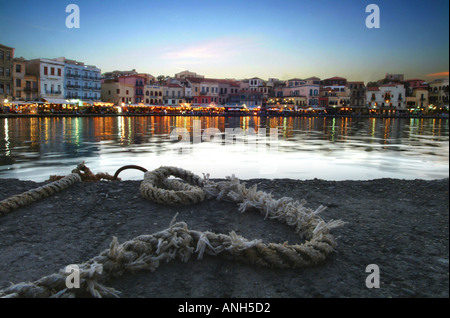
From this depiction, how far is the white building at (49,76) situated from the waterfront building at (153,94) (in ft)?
63.1

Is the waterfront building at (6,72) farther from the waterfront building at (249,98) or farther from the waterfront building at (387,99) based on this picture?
the waterfront building at (387,99)

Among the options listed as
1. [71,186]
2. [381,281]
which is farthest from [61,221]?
[381,281]

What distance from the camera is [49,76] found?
171ft

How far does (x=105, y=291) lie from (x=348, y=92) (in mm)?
88021

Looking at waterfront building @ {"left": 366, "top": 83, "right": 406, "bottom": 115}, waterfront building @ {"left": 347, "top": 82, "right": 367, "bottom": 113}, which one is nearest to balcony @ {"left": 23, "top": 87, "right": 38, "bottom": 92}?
waterfront building @ {"left": 347, "top": 82, "right": 367, "bottom": 113}

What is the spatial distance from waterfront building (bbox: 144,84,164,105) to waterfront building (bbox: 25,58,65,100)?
19.3 m

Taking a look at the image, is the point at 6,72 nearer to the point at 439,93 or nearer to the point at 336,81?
the point at 336,81

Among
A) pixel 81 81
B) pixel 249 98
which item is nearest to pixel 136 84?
pixel 81 81

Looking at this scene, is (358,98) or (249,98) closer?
(249,98)

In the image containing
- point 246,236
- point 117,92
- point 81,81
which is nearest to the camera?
point 246,236

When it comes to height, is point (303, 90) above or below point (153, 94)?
above

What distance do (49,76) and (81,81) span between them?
6707 mm

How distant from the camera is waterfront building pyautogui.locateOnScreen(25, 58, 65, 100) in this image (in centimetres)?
5084

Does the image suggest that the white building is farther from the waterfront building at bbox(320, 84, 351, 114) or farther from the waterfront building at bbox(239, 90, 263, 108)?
the waterfront building at bbox(320, 84, 351, 114)
